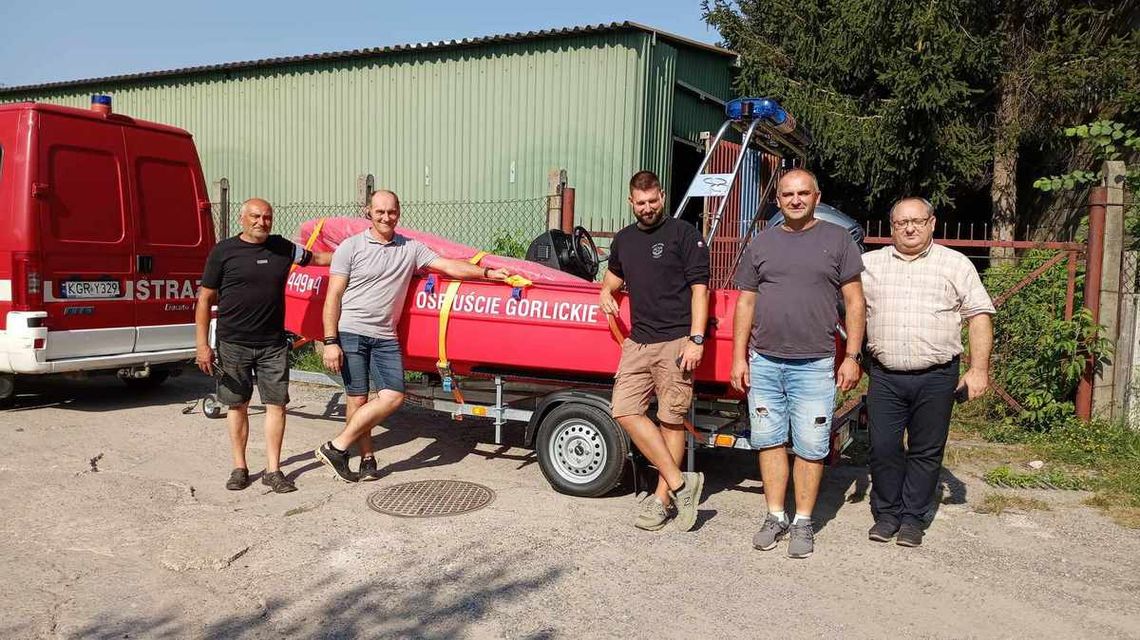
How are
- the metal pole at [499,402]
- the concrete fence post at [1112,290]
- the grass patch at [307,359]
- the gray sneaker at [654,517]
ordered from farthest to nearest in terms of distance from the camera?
the grass patch at [307,359] < the concrete fence post at [1112,290] < the metal pole at [499,402] < the gray sneaker at [654,517]

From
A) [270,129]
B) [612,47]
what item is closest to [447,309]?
[612,47]

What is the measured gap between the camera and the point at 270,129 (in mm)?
14531

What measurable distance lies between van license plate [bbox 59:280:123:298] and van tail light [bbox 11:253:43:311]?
0.68 feet

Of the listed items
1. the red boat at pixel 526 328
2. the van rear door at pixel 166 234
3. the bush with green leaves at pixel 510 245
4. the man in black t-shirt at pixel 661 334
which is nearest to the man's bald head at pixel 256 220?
the red boat at pixel 526 328

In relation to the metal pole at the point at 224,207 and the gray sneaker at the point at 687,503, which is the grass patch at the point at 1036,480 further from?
the metal pole at the point at 224,207

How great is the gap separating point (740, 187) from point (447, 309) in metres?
4.99

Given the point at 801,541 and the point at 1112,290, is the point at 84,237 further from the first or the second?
the point at 1112,290

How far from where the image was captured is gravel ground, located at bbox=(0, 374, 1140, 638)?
3.57m

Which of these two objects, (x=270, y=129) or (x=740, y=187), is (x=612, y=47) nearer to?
(x=740, y=187)

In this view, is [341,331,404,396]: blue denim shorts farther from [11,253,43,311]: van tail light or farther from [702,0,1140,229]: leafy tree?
[702,0,1140,229]: leafy tree

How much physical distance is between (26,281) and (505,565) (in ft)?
16.3

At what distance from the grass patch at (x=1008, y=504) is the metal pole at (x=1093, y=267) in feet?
5.53

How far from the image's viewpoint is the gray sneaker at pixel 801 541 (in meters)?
4.35

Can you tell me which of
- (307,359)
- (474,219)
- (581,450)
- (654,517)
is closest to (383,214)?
(581,450)
